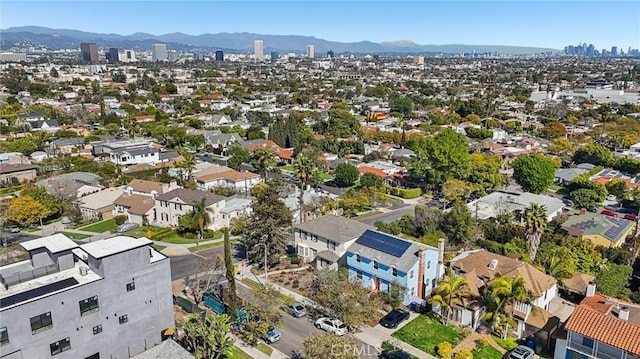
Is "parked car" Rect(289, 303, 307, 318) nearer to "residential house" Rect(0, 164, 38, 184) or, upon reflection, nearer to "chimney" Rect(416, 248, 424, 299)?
"chimney" Rect(416, 248, 424, 299)

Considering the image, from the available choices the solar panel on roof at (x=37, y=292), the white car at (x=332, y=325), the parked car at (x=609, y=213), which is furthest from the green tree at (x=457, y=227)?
the solar panel on roof at (x=37, y=292)

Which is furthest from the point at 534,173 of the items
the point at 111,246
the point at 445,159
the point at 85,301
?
the point at 85,301

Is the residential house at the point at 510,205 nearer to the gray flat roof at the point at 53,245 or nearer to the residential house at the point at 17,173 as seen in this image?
the gray flat roof at the point at 53,245

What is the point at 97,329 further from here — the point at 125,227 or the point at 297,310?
the point at 125,227

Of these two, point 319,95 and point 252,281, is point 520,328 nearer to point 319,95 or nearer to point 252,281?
point 252,281

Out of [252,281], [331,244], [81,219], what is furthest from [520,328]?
[81,219]
